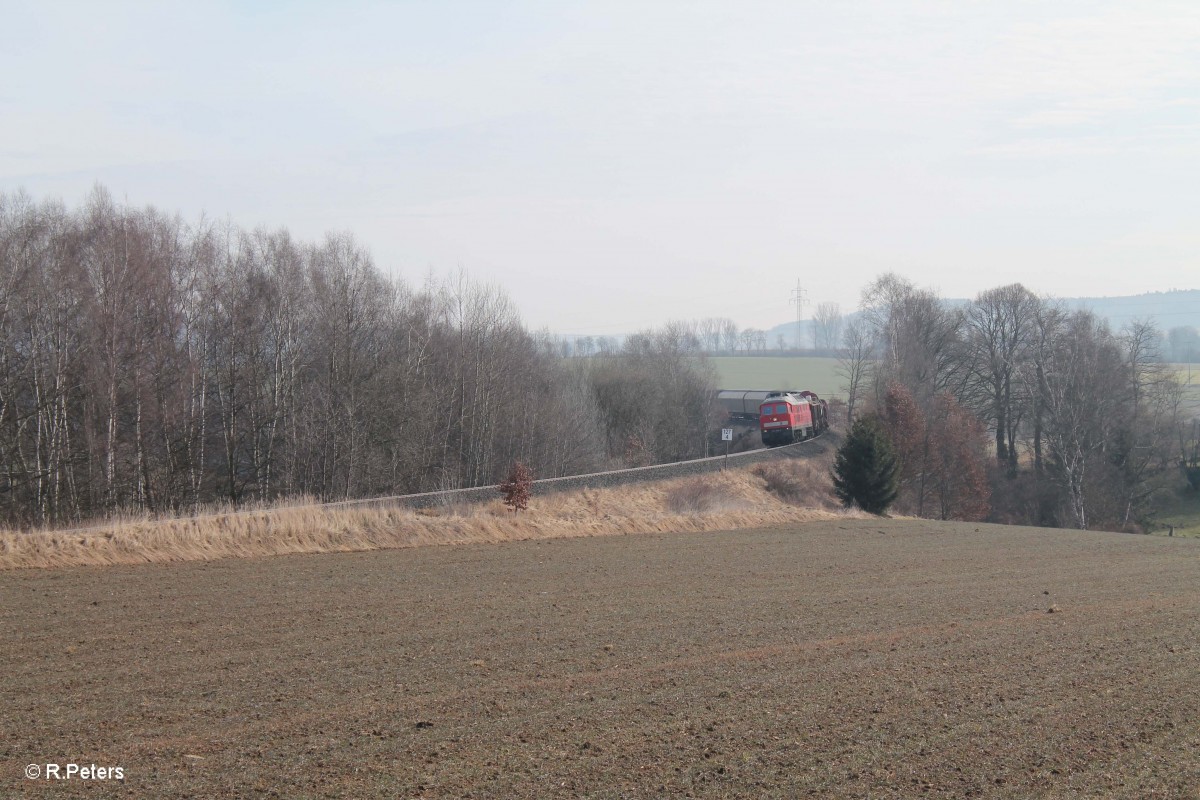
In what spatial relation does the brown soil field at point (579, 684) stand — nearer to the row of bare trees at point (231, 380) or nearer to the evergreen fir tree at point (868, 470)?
the row of bare trees at point (231, 380)

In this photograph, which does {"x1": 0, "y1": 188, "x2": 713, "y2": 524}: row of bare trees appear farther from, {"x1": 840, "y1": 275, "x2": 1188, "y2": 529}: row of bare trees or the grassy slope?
{"x1": 840, "y1": 275, "x2": 1188, "y2": 529}: row of bare trees

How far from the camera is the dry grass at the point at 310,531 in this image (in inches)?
624

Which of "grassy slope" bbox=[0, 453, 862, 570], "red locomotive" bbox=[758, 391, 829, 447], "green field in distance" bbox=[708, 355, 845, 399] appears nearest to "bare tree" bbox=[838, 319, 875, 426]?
"red locomotive" bbox=[758, 391, 829, 447]

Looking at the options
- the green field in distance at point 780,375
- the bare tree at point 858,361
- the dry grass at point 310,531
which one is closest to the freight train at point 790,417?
the bare tree at point 858,361

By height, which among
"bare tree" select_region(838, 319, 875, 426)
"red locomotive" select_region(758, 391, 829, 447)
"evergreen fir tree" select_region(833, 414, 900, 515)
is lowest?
"evergreen fir tree" select_region(833, 414, 900, 515)

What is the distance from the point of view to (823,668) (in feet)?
33.9

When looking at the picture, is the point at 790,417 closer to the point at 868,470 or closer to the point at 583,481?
the point at 868,470

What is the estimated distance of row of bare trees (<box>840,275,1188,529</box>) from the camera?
5325 cm

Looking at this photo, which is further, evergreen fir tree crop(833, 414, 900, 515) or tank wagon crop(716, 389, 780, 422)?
tank wagon crop(716, 389, 780, 422)

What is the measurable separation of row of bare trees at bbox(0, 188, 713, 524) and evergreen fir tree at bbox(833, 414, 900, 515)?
17.7 meters

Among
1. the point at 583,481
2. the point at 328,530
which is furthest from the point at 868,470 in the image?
the point at 328,530

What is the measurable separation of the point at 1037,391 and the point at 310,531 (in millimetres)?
51905

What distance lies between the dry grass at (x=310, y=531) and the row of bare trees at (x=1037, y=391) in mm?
28966

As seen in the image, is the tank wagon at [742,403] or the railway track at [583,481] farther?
the tank wagon at [742,403]
